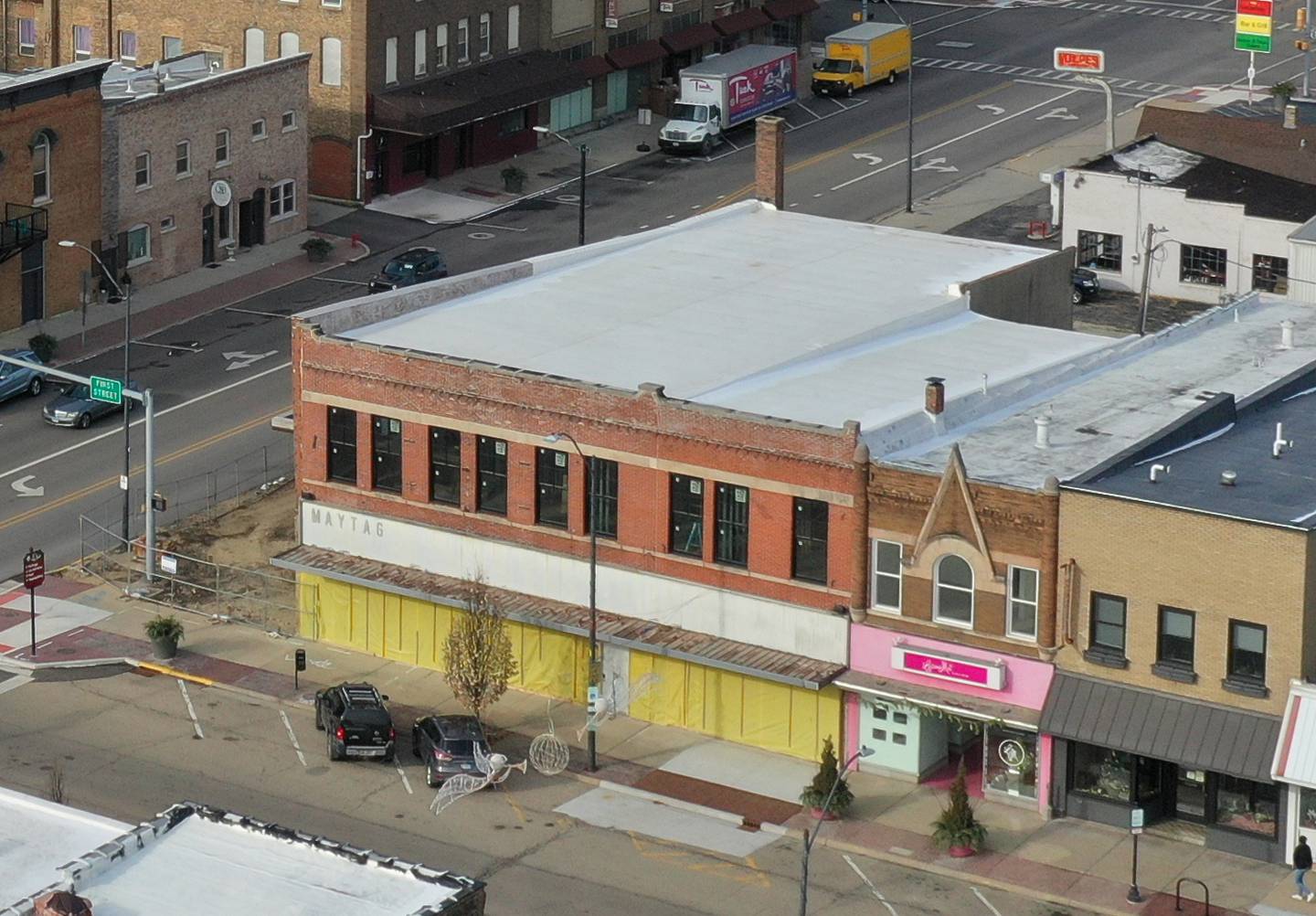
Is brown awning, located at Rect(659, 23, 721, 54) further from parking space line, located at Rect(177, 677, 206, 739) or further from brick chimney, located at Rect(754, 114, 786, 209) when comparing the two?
parking space line, located at Rect(177, 677, 206, 739)

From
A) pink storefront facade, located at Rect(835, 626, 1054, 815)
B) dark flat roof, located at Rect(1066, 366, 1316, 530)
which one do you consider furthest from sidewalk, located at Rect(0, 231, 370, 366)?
dark flat roof, located at Rect(1066, 366, 1316, 530)

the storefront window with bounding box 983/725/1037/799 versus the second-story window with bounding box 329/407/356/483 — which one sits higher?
the second-story window with bounding box 329/407/356/483

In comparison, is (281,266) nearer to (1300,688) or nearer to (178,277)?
(178,277)

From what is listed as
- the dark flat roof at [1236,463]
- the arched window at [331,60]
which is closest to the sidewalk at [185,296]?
the arched window at [331,60]

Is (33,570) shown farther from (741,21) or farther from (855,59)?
(741,21)

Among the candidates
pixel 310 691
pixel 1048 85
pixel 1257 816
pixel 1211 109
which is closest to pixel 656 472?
pixel 310 691

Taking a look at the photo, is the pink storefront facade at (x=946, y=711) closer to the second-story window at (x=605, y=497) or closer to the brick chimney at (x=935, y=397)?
the brick chimney at (x=935, y=397)
